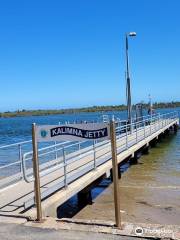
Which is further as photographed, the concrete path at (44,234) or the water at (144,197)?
the water at (144,197)

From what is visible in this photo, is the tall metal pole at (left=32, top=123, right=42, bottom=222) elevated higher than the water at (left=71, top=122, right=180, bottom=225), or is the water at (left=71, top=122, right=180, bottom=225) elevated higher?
the tall metal pole at (left=32, top=123, right=42, bottom=222)

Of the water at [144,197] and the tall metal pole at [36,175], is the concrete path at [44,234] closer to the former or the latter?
the tall metal pole at [36,175]

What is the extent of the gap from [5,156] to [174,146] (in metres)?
12.2

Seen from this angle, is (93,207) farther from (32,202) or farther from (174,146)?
(174,146)

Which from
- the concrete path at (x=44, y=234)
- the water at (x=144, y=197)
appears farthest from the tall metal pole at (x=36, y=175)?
the water at (x=144, y=197)

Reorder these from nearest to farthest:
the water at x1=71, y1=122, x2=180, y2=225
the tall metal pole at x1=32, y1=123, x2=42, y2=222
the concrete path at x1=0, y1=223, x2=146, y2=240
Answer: the concrete path at x1=0, y1=223, x2=146, y2=240, the tall metal pole at x1=32, y1=123, x2=42, y2=222, the water at x1=71, y1=122, x2=180, y2=225

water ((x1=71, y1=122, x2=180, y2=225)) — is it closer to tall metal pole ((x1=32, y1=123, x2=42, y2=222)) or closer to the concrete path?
tall metal pole ((x1=32, y1=123, x2=42, y2=222))

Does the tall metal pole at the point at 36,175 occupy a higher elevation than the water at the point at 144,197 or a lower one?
higher

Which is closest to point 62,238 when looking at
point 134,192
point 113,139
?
point 113,139

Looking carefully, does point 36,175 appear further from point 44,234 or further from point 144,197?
point 144,197

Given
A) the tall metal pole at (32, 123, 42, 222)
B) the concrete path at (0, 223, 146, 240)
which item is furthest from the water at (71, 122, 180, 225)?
the concrete path at (0, 223, 146, 240)

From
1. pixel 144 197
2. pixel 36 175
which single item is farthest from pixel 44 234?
pixel 144 197

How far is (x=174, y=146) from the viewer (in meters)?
29.9

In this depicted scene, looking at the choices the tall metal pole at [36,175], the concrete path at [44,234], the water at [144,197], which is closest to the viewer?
the concrete path at [44,234]
